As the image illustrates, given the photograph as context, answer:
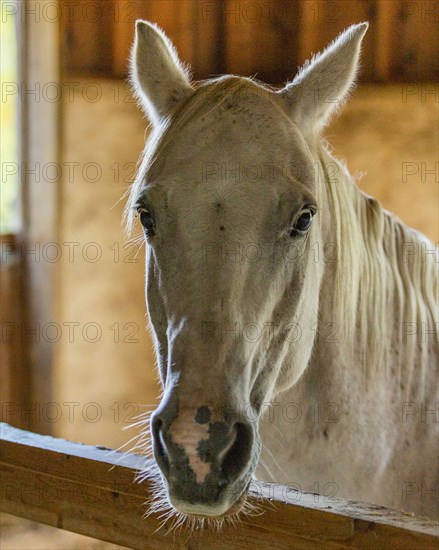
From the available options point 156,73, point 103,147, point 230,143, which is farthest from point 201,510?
point 103,147

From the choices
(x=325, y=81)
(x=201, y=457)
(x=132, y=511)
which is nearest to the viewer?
(x=201, y=457)

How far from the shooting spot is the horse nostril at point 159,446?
1249 millimetres

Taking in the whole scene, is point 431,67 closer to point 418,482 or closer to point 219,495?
point 418,482

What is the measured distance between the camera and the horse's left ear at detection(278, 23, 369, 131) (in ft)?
6.00

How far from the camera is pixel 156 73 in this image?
195 centimetres

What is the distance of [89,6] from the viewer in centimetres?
476

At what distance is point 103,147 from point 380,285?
3.32 metres

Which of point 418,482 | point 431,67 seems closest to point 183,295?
point 418,482

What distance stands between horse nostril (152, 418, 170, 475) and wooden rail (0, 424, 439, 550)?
195 mm

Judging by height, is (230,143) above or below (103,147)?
above

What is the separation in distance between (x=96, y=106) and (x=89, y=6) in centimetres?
68

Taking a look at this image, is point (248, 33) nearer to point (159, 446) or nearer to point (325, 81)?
point (325, 81)

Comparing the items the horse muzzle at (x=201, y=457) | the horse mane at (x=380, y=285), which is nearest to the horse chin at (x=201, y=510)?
the horse muzzle at (x=201, y=457)

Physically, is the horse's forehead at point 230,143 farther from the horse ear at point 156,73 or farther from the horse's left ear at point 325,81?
the horse ear at point 156,73
